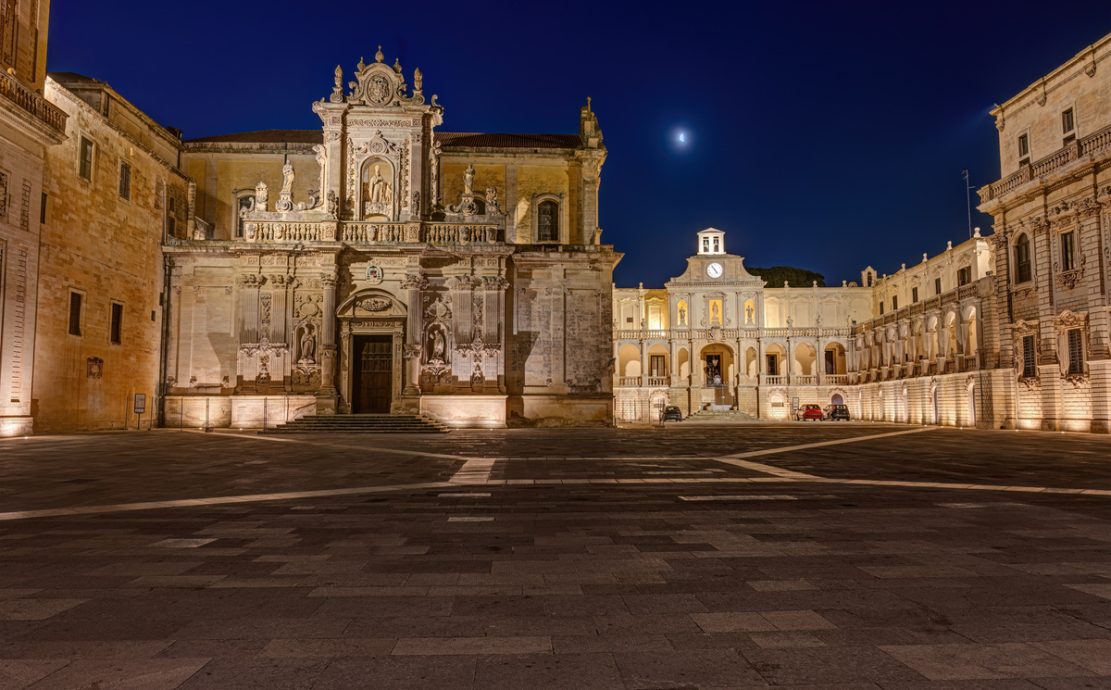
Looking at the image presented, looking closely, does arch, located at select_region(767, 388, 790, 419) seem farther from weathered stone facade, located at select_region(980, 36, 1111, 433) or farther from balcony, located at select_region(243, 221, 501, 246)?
balcony, located at select_region(243, 221, 501, 246)

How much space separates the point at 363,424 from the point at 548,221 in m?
16.0

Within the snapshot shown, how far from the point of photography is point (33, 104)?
24047mm

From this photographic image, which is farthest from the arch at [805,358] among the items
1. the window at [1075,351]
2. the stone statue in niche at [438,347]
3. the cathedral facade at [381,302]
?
the stone statue in niche at [438,347]

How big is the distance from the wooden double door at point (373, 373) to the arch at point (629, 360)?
36311 millimetres

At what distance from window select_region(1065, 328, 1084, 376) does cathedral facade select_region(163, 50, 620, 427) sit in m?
20.4

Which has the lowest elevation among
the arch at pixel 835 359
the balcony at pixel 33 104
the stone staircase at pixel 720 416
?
the stone staircase at pixel 720 416

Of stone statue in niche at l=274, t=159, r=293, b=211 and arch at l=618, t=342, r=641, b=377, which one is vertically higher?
stone statue in niche at l=274, t=159, r=293, b=211

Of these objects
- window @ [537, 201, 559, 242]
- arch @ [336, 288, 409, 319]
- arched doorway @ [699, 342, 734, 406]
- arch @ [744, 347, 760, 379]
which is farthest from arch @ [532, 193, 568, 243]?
arch @ [744, 347, 760, 379]

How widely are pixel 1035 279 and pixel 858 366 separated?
102 ft

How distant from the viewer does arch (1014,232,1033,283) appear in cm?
3328

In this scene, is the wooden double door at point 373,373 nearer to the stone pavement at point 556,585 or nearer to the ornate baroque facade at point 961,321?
the stone pavement at point 556,585

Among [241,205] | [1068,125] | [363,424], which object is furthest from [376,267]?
[1068,125]

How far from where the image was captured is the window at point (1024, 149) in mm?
35156

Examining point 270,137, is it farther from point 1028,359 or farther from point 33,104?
point 1028,359
